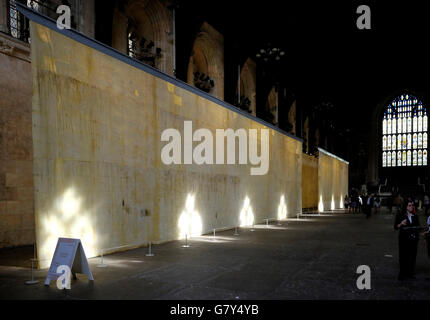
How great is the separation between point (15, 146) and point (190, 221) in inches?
245

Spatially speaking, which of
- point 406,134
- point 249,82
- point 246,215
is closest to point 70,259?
point 246,215

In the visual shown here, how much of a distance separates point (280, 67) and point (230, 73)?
793 cm

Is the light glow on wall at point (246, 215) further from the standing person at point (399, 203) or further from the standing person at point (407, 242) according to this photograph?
the standing person at point (407, 242)

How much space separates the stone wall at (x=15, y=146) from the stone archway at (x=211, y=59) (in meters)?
10.1

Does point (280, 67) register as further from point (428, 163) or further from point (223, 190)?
point (428, 163)

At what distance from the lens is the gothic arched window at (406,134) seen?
55.6 meters

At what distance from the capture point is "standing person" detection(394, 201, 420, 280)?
7477 millimetres

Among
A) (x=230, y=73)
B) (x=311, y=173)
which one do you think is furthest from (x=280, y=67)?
(x=311, y=173)

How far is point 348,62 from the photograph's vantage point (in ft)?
117

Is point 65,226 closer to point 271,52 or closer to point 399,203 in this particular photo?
point 399,203

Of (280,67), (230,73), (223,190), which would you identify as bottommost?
(223,190)

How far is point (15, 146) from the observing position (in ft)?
39.3

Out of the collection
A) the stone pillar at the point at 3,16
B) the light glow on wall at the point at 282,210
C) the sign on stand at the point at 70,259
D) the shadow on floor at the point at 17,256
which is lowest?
the light glow on wall at the point at 282,210

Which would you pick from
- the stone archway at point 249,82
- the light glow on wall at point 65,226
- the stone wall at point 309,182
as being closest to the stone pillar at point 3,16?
the light glow on wall at point 65,226
